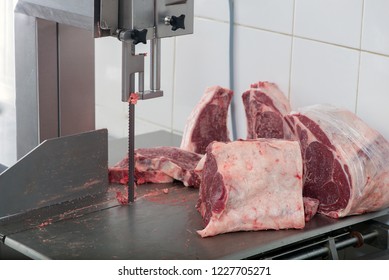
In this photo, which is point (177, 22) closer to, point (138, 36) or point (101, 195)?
point (138, 36)

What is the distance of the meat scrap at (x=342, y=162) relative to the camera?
195 centimetres

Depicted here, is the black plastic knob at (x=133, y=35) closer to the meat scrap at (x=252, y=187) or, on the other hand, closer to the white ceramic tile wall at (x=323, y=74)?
the meat scrap at (x=252, y=187)

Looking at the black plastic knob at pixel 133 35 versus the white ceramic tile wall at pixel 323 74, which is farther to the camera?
the white ceramic tile wall at pixel 323 74

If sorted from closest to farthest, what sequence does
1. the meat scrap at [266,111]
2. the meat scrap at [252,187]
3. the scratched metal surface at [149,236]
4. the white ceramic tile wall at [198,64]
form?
the scratched metal surface at [149,236] → the meat scrap at [252,187] → the meat scrap at [266,111] → the white ceramic tile wall at [198,64]

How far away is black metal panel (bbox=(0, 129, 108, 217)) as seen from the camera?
1.90 meters

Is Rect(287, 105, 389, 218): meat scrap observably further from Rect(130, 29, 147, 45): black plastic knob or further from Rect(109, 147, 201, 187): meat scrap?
Rect(130, 29, 147, 45): black plastic knob

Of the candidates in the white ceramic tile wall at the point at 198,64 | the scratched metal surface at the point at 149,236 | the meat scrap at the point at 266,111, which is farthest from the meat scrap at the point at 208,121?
the scratched metal surface at the point at 149,236

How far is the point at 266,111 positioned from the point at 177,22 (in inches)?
13.9

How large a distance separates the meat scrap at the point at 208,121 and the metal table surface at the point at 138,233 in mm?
253

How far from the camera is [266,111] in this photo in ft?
7.12

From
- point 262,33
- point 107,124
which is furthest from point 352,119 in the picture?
point 107,124

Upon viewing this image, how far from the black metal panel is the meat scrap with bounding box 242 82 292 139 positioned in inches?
14.9

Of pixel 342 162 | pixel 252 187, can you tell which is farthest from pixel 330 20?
pixel 252 187

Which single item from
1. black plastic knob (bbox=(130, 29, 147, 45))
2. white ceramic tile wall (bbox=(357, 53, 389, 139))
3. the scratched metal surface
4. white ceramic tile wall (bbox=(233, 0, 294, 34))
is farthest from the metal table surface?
white ceramic tile wall (bbox=(233, 0, 294, 34))
